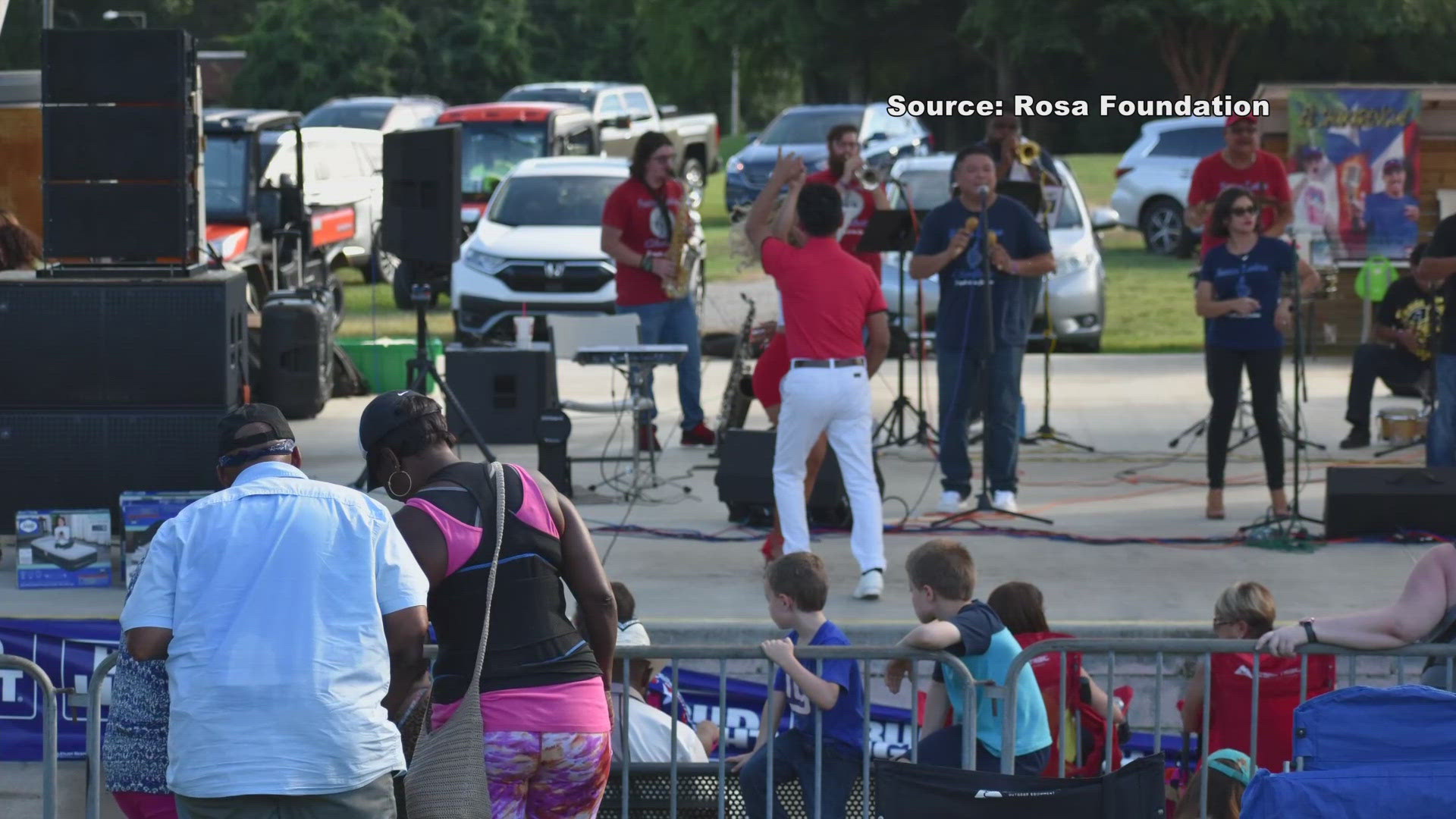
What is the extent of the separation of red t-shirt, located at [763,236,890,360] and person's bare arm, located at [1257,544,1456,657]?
2.62 meters

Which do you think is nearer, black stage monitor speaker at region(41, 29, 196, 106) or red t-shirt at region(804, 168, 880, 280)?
black stage monitor speaker at region(41, 29, 196, 106)

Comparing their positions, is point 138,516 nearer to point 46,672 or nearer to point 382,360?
point 46,672

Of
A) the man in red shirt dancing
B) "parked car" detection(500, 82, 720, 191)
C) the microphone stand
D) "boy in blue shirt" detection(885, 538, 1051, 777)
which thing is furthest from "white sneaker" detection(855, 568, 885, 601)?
"parked car" detection(500, 82, 720, 191)

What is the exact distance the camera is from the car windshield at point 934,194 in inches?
632

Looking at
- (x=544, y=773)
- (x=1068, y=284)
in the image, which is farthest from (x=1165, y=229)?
(x=544, y=773)

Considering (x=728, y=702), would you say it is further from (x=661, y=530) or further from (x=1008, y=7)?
(x=1008, y=7)

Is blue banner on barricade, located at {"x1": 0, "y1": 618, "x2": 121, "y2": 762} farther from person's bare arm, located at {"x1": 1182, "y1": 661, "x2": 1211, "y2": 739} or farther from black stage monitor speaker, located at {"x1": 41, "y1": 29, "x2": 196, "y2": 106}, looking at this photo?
person's bare arm, located at {"x1": 1182, "y1": 661, "x2": 1211, "y2": 739}

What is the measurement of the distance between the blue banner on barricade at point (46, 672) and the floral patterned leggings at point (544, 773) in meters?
3.32

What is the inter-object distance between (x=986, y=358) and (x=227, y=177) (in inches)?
353

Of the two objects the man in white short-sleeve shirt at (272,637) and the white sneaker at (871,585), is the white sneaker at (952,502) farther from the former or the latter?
the man in white short-sleeve shirt at (272,637)

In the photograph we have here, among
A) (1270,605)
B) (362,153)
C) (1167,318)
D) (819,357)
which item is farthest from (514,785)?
(362,153)

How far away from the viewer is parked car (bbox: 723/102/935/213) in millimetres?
27141

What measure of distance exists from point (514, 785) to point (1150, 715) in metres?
3.91

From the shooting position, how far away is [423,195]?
32.9 ft
